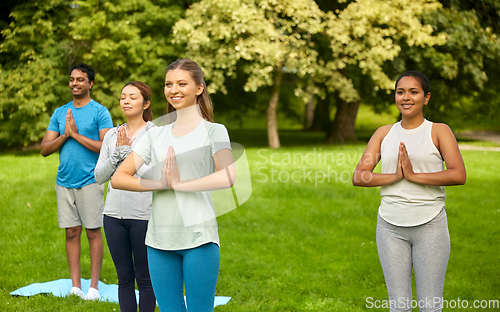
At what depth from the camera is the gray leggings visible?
8.51 feet

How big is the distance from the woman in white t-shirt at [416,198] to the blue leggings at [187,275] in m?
1.12

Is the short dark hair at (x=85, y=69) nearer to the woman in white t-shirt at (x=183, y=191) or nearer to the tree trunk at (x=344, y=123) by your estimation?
the woman in white t-shirt at (x=183, y=191)

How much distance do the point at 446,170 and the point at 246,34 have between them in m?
14.3

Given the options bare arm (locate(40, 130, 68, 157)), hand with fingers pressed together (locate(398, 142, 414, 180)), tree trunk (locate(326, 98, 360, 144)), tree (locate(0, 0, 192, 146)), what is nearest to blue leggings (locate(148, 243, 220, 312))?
hand with fingers pressed together (locate(398, 142, 414, 180))

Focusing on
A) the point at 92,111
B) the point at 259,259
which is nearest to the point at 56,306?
the point at 92,111

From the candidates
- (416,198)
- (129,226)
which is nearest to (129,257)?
(129,226)

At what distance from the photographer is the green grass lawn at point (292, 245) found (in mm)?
4809

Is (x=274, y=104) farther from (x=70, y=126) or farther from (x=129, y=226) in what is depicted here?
(x=129, y=226)

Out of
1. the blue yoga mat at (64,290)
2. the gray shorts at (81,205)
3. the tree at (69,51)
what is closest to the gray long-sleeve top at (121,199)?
the gray shorts at (81,205)

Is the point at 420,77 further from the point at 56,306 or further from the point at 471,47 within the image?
the point at 471,47

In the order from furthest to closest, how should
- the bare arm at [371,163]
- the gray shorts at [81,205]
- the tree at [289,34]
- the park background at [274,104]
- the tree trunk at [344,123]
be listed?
the tree trunk at [344,123] < the tree at [289,34] < the park background at [274,104] < the gray shorts at [81,205] < the bare arm at [371,163]

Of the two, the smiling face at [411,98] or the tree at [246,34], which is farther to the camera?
the tree at [246,34]

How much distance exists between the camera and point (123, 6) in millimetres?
16562

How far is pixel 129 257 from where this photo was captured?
3.34 meters
